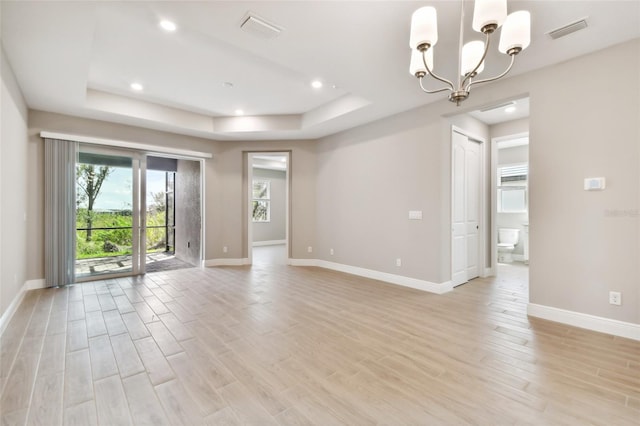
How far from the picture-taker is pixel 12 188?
131 inches

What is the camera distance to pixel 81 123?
185 inches

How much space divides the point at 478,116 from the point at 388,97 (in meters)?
2.02

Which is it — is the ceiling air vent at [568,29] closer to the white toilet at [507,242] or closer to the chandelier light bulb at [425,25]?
the chandelier light bulb at [425,25]

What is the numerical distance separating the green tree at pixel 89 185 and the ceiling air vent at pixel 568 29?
656cm

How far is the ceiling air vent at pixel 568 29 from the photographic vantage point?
239 centimetres

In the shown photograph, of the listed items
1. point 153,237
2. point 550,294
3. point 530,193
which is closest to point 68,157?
point 153,237

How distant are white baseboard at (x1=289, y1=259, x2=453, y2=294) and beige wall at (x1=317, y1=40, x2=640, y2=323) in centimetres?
11

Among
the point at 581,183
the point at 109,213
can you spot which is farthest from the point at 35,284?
the point at 581,183

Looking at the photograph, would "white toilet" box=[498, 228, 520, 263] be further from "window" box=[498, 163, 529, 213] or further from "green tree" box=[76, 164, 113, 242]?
"green tree" box=[76, 164, 113, 242]

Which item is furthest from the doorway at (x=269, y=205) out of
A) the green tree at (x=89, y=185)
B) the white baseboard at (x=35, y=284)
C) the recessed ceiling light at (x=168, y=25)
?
the recessed ceiling light at (x=168, y=25)

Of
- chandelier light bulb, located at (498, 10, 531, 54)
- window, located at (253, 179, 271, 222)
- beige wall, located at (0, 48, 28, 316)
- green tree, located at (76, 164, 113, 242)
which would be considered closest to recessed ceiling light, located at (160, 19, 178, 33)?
beige wall, located at (0, 48, 28, 316)

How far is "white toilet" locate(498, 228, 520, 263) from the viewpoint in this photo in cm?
685

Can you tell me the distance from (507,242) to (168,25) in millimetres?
7792

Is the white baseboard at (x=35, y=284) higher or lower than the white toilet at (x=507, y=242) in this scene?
lower
